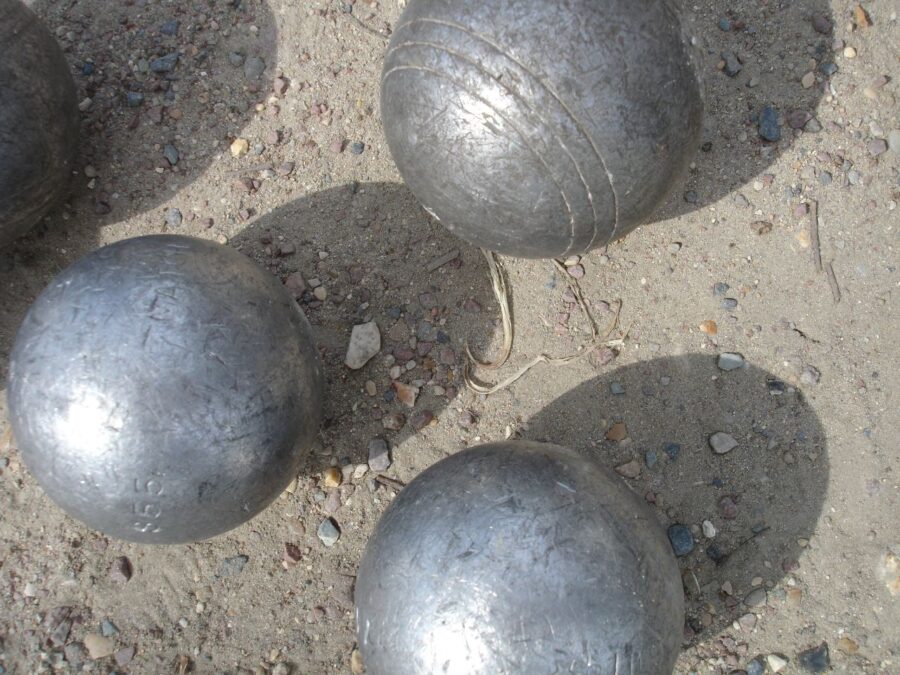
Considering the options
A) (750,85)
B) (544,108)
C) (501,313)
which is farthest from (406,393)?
(750,85)

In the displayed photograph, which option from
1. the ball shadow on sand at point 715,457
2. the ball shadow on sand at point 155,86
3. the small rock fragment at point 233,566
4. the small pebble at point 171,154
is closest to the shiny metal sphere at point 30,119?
the ball shadow on sand at point 155,86

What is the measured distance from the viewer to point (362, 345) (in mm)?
3785

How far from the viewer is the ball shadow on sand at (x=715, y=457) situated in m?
3.61

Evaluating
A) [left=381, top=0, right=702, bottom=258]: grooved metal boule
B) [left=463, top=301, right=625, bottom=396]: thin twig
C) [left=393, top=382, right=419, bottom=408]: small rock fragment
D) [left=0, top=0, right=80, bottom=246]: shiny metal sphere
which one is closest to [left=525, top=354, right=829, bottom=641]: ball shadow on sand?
[left=463, top=301, right=625, bottom=396]: thin twig

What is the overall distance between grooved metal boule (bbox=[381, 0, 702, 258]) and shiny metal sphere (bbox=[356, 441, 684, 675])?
41.7 inches

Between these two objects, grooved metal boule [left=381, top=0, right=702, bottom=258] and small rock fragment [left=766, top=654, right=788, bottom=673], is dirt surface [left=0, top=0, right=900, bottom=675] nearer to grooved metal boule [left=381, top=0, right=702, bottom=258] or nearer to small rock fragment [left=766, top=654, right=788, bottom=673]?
small rock fragment [left=766, top=654, right=788, bottom=673]

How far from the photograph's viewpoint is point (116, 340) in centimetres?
267

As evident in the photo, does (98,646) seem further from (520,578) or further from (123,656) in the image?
(520,578)

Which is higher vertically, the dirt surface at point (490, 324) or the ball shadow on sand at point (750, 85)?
the ball shadow on sand at point (750, 85)

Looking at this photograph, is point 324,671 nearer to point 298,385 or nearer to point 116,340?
point 298,385

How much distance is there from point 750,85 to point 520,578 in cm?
308

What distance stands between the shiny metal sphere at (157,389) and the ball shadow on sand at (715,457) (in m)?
1.51

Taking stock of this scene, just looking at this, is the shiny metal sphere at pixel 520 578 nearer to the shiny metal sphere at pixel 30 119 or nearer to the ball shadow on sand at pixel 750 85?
the ball shadow on sand at pixel 750 85

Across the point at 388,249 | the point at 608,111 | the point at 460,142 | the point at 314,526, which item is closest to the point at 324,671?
the point at 314,526
